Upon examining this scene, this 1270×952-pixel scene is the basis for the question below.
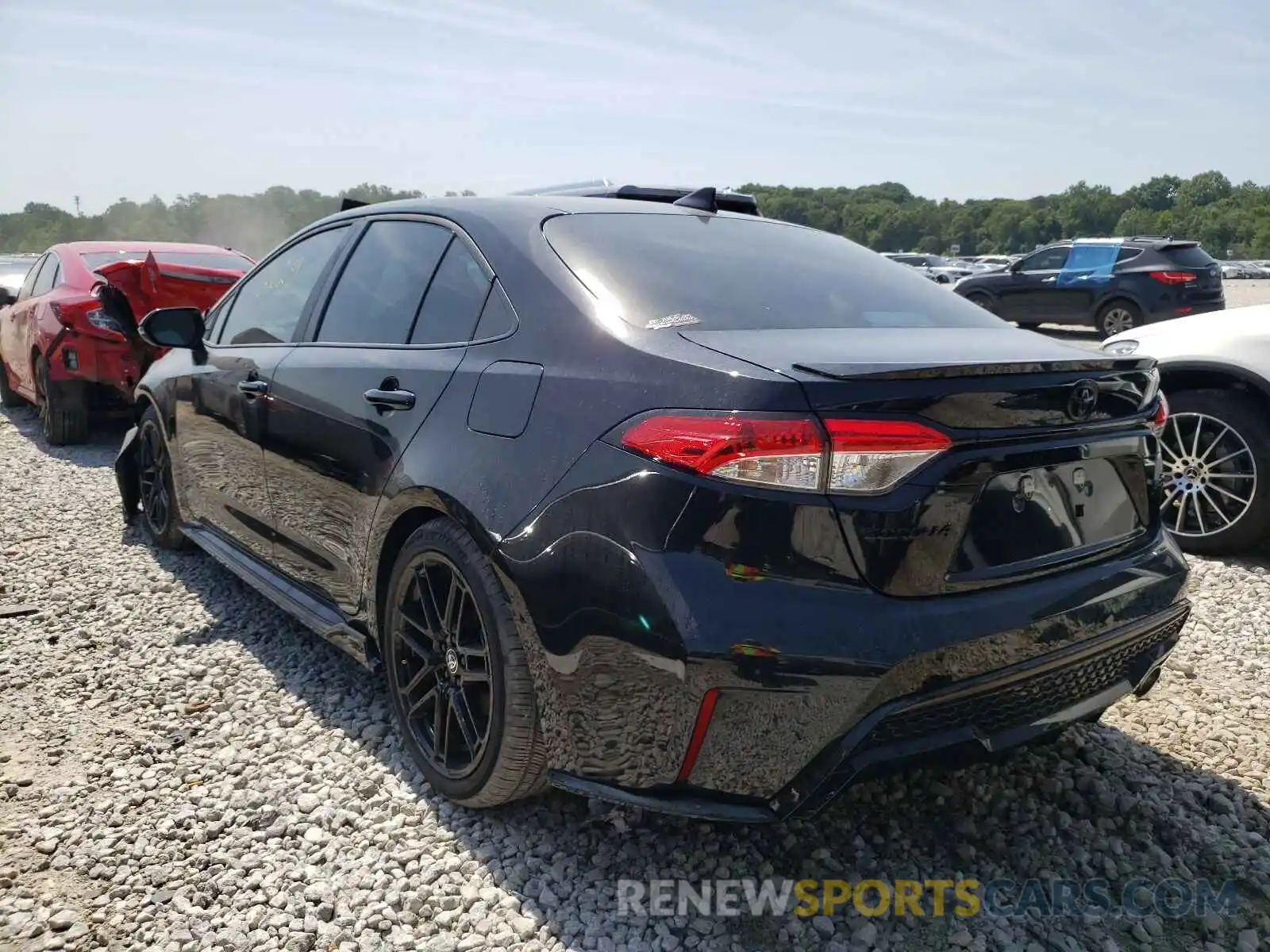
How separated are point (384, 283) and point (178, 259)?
593cm

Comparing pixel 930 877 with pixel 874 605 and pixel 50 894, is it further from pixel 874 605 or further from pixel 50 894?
pixel 50 894

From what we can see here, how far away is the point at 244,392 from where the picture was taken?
3.44 meters

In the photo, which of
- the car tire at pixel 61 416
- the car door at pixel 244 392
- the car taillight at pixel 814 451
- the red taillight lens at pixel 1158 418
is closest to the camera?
the car taillight at pixel 814 451

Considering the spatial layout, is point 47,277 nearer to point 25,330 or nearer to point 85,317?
point 25,330

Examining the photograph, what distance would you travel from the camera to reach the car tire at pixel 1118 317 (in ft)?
49.1

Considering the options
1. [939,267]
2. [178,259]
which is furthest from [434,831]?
[939,267]

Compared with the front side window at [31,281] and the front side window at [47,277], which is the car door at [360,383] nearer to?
the front side window at [47,277]

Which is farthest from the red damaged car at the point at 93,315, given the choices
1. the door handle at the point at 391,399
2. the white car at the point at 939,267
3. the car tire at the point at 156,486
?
the white car at the point at 939,267

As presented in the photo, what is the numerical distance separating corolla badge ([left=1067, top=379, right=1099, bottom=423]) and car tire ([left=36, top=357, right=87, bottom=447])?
24.0ft

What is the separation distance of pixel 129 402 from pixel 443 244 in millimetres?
5631

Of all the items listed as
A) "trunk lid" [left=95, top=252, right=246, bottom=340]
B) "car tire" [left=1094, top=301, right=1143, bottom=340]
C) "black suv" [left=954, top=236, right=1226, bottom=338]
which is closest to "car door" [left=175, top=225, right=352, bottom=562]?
"trunk lid" [left=95, top=252, right=246, bottom=340]

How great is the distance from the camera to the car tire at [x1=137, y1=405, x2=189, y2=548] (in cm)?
442

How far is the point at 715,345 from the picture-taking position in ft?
6.57

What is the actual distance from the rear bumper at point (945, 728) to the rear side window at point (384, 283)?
4.66ft
